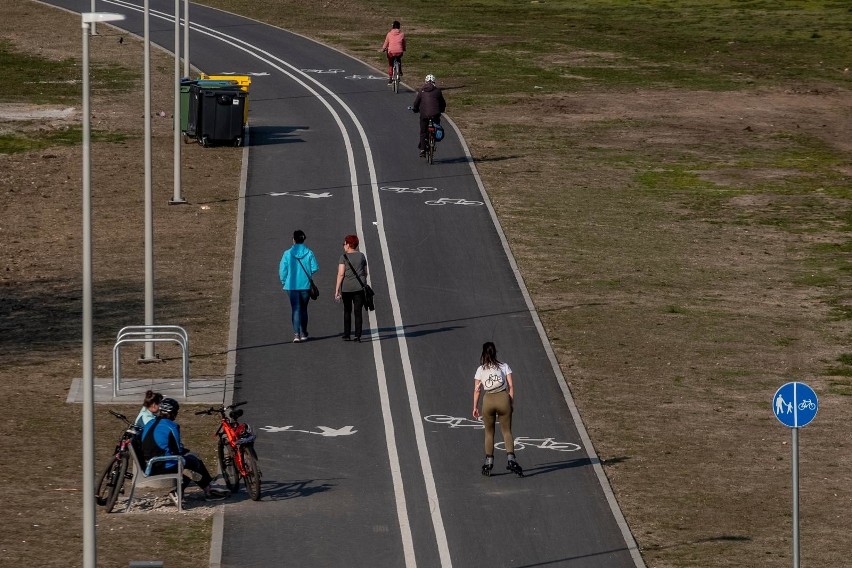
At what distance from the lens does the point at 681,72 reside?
2222 inches

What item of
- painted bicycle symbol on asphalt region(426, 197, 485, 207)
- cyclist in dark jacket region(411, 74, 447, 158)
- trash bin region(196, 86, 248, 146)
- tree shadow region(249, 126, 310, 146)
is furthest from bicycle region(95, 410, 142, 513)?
tree shadow region(249, 126, 310, 146)

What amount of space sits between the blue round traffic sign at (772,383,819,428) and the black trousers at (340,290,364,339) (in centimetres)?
1025

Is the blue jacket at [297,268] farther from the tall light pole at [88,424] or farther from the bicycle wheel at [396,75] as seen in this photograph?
the bicycle wheel at [396,75]

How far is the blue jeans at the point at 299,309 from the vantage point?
2603 cm

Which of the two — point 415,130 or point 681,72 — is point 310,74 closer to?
point 415,130

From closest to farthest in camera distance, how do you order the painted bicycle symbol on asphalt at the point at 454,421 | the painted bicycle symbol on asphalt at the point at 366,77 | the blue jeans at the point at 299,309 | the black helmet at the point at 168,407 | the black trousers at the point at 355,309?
the black helmet at the point at 168,407 → the painted bicycle symbol on asphalt at the point at 454,421 → the blue jeans at the point at 299,309 → the black trousers at the point at 355,309 → the painted bicycle symbol on asphalt at the point at 366,77

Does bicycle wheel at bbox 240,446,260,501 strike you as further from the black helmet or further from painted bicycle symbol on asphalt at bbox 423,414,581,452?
painted bicycle symbol on asphalt at bbox 423,414,581,452

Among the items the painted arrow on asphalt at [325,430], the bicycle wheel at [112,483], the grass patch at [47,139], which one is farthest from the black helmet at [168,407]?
the grass patch at [47,139]

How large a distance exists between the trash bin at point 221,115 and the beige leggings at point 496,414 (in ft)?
69.7

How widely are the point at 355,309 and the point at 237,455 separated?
716 centimetres

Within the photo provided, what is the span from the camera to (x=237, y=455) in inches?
763

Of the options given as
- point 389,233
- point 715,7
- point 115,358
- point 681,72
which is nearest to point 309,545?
point 115,358

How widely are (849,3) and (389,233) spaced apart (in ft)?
153

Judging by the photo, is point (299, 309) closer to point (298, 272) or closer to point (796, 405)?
point (298, 272)
